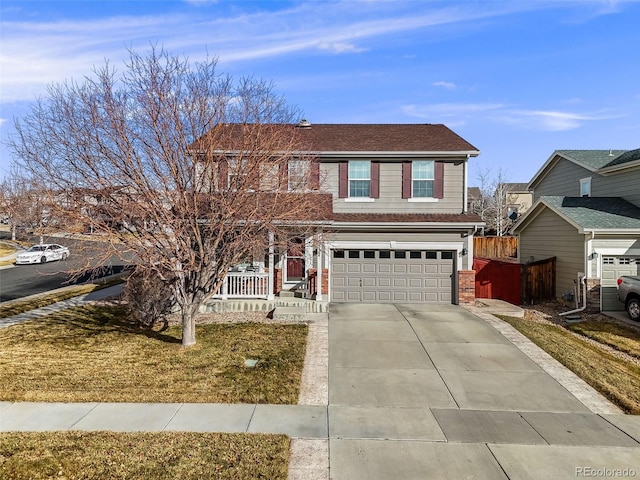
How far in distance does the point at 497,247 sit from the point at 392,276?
1570 cm

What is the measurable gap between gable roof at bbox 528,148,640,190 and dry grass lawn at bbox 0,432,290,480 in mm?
18545

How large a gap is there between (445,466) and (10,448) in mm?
5711

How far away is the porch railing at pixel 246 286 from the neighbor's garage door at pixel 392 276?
9.08ft

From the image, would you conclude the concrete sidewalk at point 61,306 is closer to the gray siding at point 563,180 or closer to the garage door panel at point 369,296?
the garage door panel at point 369,296

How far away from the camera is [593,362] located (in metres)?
8.83

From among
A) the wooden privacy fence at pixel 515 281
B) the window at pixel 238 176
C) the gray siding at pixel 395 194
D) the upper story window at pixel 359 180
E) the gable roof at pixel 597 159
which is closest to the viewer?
the window at pixel 238 176

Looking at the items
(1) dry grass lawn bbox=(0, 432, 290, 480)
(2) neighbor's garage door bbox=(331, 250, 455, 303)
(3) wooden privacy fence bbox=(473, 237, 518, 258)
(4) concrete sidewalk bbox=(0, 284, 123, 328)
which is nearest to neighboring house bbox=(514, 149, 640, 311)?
(2) neighbor's garage door bbox=(331, 250, 455, 303)

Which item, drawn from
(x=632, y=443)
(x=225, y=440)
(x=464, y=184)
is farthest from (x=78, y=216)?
(x=464, y=184)

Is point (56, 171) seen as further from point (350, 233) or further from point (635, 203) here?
point (635, 203)

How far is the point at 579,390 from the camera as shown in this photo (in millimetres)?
7363

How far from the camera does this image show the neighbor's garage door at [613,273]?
1410 centimetres

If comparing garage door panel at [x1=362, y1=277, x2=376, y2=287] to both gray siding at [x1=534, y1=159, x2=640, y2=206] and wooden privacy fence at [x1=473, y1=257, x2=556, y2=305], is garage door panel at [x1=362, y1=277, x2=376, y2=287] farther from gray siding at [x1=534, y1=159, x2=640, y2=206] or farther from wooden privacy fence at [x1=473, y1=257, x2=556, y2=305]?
gray siding at [x1=534, y1=159, x2=640, y2=206]

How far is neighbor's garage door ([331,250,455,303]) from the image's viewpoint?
14656 millimetres

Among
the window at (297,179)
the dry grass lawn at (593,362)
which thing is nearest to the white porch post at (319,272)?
the window at (297,179)
